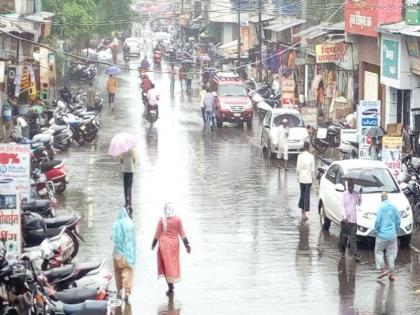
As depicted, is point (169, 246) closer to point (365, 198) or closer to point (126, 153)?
point (365, 198)

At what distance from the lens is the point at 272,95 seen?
48.4 meters

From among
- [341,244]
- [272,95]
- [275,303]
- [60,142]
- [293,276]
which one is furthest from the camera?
[272,95]

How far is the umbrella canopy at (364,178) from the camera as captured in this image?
20.6 metres

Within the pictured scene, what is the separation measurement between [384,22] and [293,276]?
19.3m

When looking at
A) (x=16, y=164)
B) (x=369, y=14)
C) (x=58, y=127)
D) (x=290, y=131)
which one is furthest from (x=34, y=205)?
(x=369, y=14)

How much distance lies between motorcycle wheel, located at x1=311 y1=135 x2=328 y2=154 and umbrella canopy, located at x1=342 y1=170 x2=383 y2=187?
12761mm

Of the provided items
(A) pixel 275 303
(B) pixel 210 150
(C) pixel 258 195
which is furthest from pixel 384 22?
(A) pixel 275 303

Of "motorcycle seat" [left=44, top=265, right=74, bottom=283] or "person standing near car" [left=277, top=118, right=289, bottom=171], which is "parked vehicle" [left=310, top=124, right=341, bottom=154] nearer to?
"person standing near car" [left=277, top=118, right=289, bottom=171]

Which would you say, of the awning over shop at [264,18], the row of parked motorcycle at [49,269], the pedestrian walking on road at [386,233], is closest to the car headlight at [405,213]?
the pedestrian walking on road at [386,233]

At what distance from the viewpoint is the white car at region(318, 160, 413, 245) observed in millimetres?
19609

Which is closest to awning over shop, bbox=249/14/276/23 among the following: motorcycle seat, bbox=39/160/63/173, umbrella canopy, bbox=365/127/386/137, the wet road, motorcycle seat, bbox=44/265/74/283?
the wet road

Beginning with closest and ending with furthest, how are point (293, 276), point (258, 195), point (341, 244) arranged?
point (293, 276) < point (341, 244) < point (258, 195)

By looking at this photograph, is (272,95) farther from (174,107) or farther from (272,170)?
(272,170)

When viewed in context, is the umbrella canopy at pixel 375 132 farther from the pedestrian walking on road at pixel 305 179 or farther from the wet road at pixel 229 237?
the pedestrian walking on road at pixel 305 179
